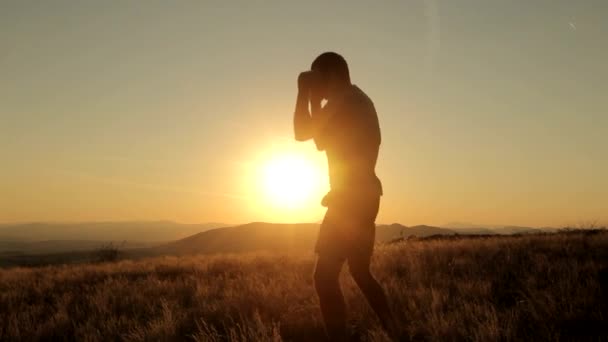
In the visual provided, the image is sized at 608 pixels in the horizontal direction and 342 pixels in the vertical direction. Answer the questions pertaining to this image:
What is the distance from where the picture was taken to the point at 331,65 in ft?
12.6

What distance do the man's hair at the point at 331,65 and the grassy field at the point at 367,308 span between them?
7.02ft

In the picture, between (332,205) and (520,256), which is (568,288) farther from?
(520,256)

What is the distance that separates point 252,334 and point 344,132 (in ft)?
6.54

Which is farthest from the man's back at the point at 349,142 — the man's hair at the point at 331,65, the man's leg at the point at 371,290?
the man's leg at the point at 371,290

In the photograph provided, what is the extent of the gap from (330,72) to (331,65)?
0.06 metres

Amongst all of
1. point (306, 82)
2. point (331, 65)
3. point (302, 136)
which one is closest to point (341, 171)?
point (302, 136)

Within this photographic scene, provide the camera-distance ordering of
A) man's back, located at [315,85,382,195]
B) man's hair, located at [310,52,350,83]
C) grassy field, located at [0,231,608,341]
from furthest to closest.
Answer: grassy field, located at [0,231,608,341] < man's hair, located at [310,52,350,83] < man's back, located at [315,85,382,195]

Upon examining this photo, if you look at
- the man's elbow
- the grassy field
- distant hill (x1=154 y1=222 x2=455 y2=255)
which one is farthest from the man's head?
distant hill (x1=154 y1=222 x2=455 y2=255)

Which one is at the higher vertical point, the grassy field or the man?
the man

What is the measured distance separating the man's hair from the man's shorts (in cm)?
94

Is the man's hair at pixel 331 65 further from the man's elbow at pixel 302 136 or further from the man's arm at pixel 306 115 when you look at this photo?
the man's elbow at pixel 302 136

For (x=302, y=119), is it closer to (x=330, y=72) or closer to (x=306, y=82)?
(x=306, y=82)

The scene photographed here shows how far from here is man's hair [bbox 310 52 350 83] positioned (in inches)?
151

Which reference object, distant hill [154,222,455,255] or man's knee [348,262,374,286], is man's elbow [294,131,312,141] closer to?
man's knee [348,262,374,286]
